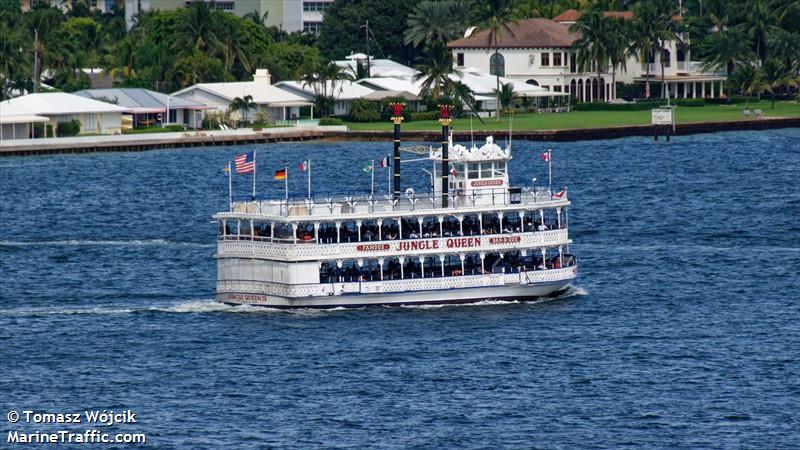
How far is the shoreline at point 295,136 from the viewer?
173 metres

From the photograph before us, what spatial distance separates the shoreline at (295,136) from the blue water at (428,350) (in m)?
56.4

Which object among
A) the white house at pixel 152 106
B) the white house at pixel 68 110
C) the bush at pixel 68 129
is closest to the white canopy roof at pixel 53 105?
the white house at pixel 68 110

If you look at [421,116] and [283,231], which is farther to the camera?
[421,116]

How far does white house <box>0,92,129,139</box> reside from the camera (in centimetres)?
17762

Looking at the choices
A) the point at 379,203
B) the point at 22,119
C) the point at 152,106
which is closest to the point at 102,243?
the point at 379,203

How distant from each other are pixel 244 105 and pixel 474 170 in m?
112

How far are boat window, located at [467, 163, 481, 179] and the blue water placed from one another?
6.14m

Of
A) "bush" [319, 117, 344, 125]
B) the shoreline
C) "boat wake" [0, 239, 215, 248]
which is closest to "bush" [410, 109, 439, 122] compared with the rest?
"bush" [319, 117, 344, 125]

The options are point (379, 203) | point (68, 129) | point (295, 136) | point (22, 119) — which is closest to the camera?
point (379, 203)

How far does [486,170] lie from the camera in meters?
83.3

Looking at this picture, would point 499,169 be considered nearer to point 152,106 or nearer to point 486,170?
point 486,170

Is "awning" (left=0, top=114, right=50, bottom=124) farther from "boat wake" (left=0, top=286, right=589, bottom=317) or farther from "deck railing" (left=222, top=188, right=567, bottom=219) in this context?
"deck railing" (left=222, top=188, right=567, bottom=219)

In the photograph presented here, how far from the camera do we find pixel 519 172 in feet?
482

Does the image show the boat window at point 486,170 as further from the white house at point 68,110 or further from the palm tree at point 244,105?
the palm tree at point 244,105
